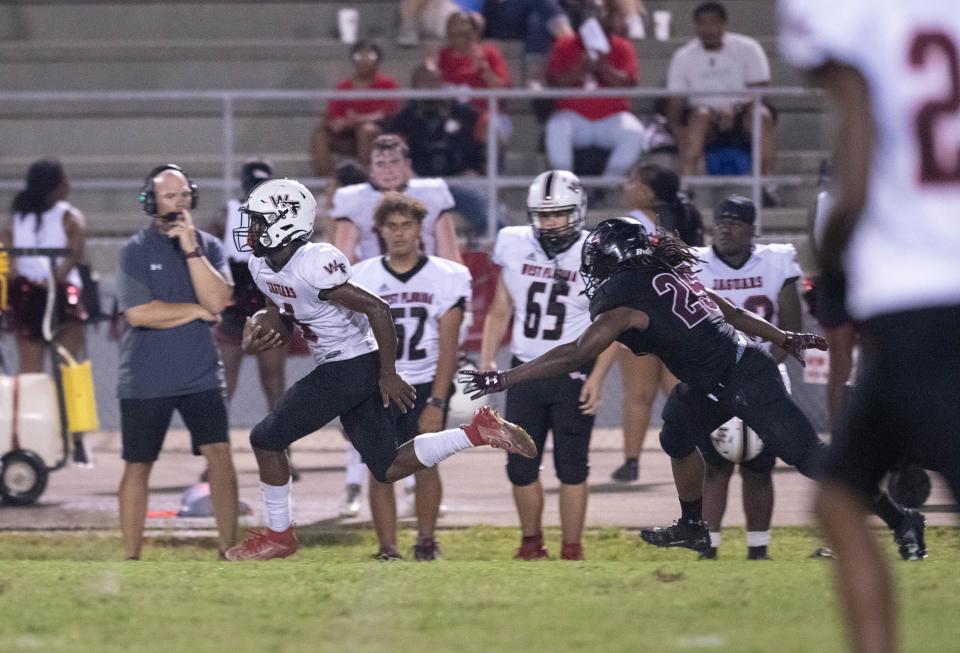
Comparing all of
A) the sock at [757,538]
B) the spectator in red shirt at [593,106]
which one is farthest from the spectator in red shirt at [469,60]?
the sock at [757,538]

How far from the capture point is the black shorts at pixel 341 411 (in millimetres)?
7066

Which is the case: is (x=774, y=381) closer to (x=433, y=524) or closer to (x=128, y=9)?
(x=433, y=524)

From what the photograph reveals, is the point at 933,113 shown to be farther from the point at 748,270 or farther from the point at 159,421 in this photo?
the point at 159,421

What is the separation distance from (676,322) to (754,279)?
1.50 meters

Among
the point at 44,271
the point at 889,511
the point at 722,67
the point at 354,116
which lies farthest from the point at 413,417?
the point at 722,67

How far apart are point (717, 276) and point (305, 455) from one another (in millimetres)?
4325

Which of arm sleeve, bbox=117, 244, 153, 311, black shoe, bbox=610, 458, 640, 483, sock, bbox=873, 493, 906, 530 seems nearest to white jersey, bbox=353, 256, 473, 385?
arm sleeve, bbox=117, 244, 153, 311

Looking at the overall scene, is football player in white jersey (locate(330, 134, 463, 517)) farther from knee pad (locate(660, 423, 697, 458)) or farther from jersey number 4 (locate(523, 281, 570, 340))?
knee pad (locate(660, 423, 697, 458))

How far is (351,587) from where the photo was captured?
575 cm

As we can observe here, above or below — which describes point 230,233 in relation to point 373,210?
below

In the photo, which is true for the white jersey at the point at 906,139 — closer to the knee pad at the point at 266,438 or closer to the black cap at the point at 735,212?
the knee pad at the point at 266,438

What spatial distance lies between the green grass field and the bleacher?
23.6 ft

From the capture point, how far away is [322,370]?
7.13 m

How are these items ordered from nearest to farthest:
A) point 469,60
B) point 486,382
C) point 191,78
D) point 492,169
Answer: point 486,382, point 492,169, point 469,60, point 191,78
